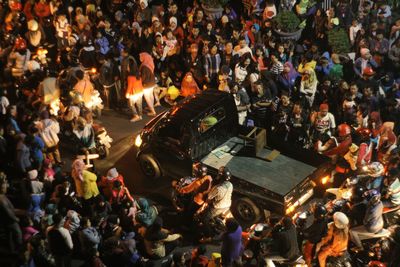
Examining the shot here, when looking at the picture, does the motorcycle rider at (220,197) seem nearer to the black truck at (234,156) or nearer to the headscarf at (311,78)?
the black truck at (234,156)

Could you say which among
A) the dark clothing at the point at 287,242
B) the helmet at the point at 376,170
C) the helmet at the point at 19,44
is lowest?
the dark clothing at the point at 287,242

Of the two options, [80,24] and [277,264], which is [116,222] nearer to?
[277,264]

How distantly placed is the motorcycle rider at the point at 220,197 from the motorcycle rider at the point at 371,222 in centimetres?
228

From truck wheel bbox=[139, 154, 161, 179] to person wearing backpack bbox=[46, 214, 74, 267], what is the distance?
3.28 m

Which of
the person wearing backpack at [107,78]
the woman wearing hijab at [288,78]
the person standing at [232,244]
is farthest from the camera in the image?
the person wearing backpack at [107,78]

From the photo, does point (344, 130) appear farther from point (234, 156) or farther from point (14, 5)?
point (14, 5)

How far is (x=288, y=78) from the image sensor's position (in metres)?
14.7

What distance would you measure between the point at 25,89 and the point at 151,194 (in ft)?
15.6

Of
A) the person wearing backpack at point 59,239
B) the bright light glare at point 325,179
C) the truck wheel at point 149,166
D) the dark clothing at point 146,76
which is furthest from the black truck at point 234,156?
the person wearing backpack at point 59,239

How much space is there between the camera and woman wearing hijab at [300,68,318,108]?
1427cm

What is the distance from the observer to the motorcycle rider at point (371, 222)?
9594 mm

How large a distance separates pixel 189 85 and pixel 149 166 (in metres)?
3.26

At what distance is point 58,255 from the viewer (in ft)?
31.7

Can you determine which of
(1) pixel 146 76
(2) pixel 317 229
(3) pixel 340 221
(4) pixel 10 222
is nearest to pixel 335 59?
(1) pixel 146 76
